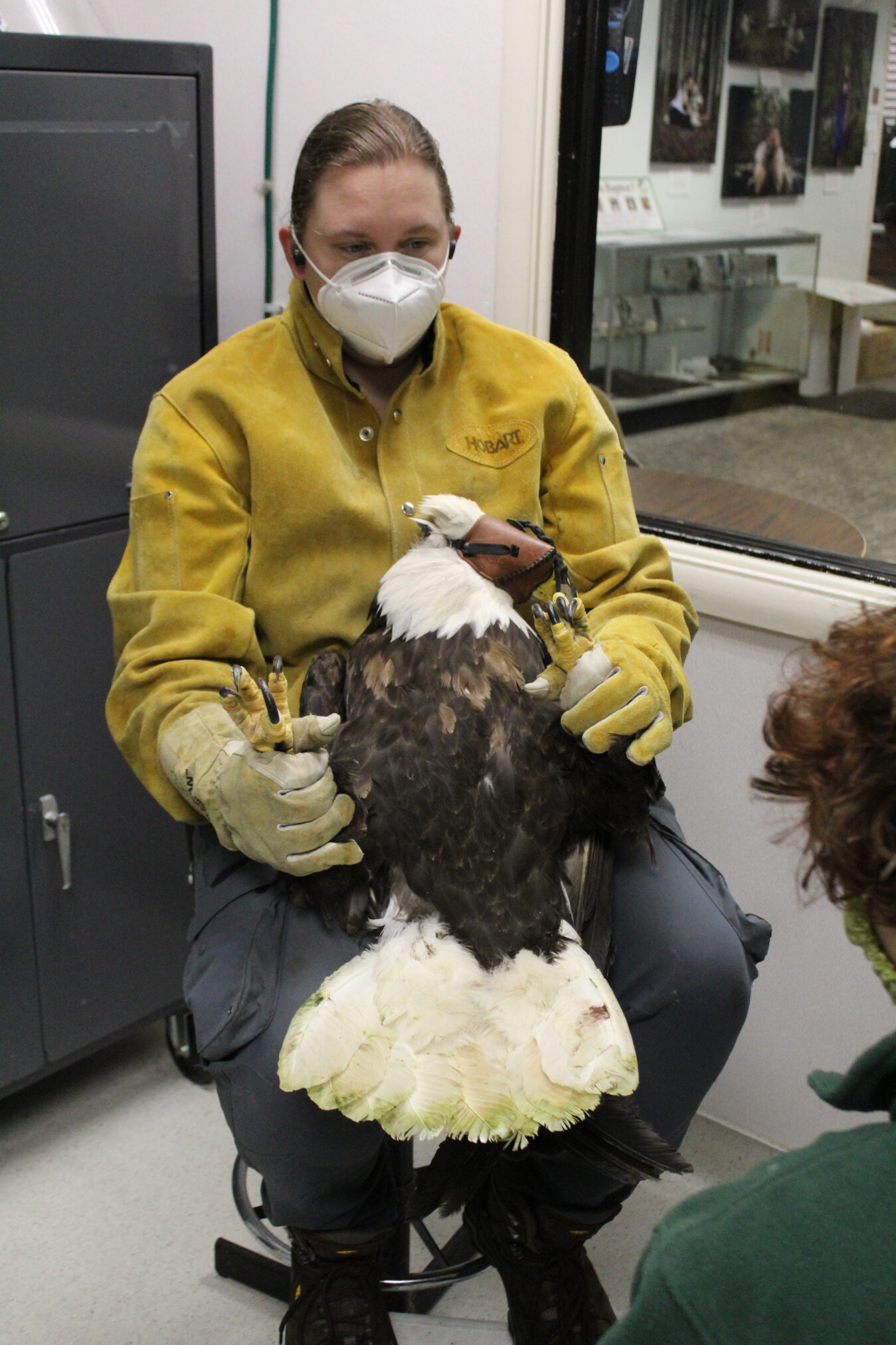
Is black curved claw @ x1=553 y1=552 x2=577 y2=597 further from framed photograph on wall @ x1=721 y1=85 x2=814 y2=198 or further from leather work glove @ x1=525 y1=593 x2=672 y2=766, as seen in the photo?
framed photograph on wall @ x1=721 y1=85 x2=814 y2=198

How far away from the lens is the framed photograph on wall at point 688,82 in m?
2.18

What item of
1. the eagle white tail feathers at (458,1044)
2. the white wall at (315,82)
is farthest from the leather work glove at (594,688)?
the white wall at (315,82)

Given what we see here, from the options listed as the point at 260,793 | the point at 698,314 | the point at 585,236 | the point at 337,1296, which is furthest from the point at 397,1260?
the point at 698,314

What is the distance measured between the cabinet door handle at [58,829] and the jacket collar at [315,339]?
927 mm

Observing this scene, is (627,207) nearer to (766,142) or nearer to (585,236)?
(585,236)

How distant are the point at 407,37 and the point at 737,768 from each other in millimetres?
1455

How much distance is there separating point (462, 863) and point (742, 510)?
45.4 inches

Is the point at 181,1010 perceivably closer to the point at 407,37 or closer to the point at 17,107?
the point at 17,107

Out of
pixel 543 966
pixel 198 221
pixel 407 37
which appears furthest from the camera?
pixel 407 37

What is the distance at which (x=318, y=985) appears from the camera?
1347 millimetres

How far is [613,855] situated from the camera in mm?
1485

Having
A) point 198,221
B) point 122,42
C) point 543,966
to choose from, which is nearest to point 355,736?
point 543,966

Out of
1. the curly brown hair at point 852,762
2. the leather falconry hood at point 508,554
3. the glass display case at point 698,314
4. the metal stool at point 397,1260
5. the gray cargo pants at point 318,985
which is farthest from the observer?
the glass display case at point 698,314

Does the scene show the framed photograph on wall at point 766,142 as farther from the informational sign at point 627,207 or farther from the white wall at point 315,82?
the white wall at point 315,82
